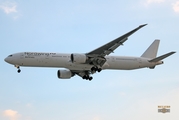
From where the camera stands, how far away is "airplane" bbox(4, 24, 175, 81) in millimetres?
55438

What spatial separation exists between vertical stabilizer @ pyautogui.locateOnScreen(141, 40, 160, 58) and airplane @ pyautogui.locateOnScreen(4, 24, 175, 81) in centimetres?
202

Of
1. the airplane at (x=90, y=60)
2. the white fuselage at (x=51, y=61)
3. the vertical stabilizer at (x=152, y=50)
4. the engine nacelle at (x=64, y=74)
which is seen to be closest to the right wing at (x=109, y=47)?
the airplane at (x=90, y=60)

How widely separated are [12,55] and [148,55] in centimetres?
2121

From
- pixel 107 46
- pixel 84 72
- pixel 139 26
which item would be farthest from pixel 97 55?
pixel 139 26

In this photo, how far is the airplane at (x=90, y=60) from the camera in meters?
55.4

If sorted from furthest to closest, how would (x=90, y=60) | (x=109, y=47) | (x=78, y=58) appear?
(x=90, y=60)
(x=78, y=58)
(x=109, y=47)

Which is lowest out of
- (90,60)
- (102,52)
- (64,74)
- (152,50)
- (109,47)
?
(64,74)

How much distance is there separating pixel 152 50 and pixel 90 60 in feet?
41.7

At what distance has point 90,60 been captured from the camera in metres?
57.2

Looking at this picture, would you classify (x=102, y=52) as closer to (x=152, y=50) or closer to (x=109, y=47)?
(x=109, y=47)

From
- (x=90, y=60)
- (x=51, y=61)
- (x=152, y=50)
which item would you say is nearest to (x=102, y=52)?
(x=90, y=60)

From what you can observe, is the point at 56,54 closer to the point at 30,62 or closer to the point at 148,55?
the point at 30,62

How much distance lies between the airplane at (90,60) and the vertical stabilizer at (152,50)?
2.02 m

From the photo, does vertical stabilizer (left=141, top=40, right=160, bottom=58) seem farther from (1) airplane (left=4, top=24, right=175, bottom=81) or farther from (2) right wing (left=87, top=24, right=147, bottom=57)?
(2) right wing (left=87, top=24, right=147, bottom=57)
